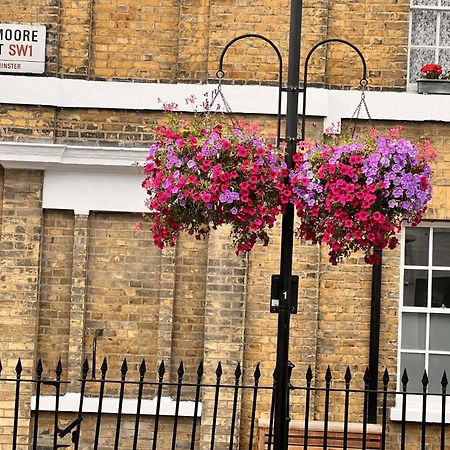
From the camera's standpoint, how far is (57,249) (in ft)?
34.1

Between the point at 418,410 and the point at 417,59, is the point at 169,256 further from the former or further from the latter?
the point at 417,59

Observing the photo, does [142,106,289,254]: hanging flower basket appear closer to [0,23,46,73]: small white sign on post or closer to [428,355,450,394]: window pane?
[0,23,46,73]: small white sign on post

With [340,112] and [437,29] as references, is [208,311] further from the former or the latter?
[437,29]

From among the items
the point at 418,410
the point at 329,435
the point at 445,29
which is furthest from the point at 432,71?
the point at 329,435

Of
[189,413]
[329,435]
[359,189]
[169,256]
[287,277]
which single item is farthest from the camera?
[169,256]

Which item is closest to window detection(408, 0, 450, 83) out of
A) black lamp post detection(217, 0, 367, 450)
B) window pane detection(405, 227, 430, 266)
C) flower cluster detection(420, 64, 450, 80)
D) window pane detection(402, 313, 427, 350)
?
flower cluster detection(420, 64, 450, 80)

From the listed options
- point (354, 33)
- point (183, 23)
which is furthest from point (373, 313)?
point (183, 23)

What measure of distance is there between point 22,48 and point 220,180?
444 cm

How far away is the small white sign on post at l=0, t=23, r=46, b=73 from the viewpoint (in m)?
10.2

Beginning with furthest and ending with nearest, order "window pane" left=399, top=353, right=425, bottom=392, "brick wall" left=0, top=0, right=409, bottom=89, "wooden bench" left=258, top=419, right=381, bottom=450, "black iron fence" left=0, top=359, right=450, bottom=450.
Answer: "window pane" left=399, top=353, right=425, bottom=392 → "brick wall" left=0, top=0, right=409, bottom=89 → "black iron fence" left=0, top=359, right=450, bottom=450 → "wooden bench" left=258, top=419, right=381, bottom=450

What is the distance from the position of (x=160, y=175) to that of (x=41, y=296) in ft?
13.1

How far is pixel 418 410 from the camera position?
10250 millimetres

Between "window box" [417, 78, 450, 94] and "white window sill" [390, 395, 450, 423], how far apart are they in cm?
297

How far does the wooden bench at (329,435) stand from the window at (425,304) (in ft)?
2.69
